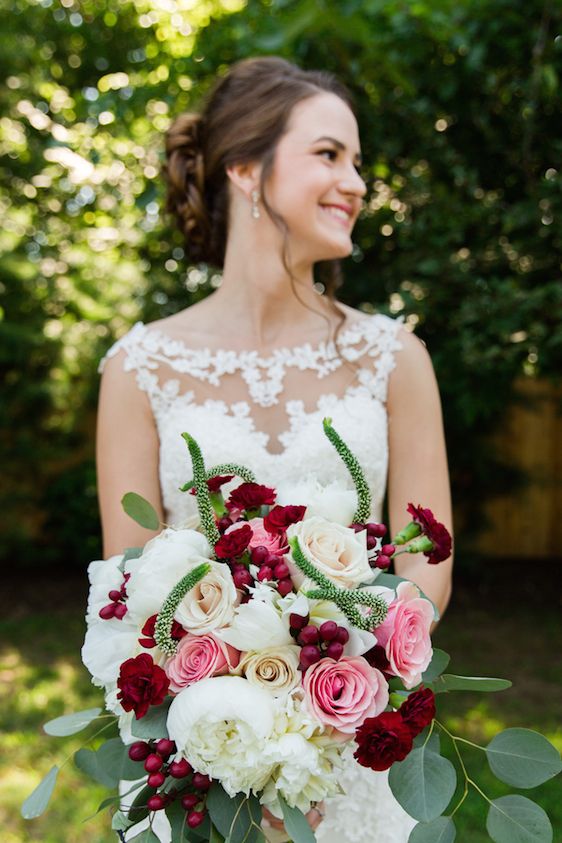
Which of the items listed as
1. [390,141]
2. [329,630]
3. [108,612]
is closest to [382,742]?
[329,630]

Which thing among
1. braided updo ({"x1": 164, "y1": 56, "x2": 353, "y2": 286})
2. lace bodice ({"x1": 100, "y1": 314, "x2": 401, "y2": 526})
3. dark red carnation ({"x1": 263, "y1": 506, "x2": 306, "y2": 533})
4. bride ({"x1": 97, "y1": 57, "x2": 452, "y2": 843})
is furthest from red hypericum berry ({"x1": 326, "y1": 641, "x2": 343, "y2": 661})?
braided updo ({"x1": 164, "y1": 56, "x2": 353, "y2": 286})

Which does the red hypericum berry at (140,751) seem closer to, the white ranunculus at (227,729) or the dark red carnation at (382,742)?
the white ranunculus at (227,729)

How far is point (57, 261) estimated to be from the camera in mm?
7500

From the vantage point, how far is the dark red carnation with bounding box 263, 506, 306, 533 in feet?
4.62

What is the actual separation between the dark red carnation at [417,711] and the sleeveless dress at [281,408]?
97cm

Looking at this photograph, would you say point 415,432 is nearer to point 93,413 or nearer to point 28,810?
point 28,810

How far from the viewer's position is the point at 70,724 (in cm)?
165

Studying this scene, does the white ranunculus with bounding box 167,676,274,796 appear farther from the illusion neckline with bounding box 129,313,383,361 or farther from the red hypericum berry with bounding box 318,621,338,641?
the illusion neckline with bounding box 129,313,383,361

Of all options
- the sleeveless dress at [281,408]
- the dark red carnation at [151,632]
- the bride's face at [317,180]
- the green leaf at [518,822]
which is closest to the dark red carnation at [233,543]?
the dark red carnation at [151,632]

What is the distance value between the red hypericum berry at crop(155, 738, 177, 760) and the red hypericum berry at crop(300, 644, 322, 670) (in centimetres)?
25

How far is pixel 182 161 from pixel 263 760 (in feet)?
6.64

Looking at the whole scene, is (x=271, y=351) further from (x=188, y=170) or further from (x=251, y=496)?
(x=251, y=496)

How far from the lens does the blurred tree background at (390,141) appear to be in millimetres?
4027

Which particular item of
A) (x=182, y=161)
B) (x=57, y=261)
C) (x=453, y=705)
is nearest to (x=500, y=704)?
(x=453, y=705)
